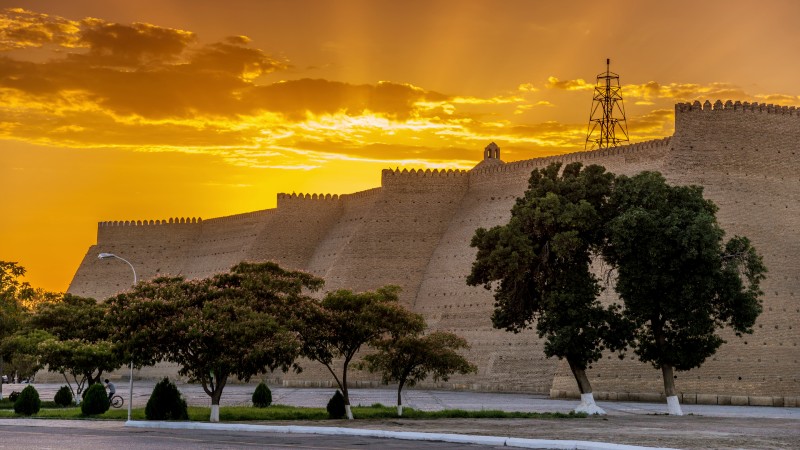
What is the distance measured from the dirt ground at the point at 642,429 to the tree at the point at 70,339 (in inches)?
648

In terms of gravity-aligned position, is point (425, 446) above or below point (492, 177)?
below

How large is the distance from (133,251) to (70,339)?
166ft

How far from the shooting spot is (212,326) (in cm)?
3734

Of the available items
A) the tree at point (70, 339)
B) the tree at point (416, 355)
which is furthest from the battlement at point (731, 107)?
the tree at point (70, 339)

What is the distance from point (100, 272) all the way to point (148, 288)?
70.5m

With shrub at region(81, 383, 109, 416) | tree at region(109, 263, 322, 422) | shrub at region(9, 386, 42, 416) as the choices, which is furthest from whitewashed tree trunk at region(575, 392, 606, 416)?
shrub at region(9, 386, 42, 416)

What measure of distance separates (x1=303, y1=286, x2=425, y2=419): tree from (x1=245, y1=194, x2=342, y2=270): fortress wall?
49.7 meters

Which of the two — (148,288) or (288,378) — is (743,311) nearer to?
(148,288)

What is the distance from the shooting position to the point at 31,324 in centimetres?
5650

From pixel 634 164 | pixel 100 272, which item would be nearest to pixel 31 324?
pixel 634 164

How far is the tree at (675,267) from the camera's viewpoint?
→ 41.8 m

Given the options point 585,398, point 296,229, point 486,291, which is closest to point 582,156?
point 486,291

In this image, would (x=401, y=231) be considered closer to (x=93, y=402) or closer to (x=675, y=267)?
(x=675, y=267)

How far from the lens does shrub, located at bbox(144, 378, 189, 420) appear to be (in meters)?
37.5
